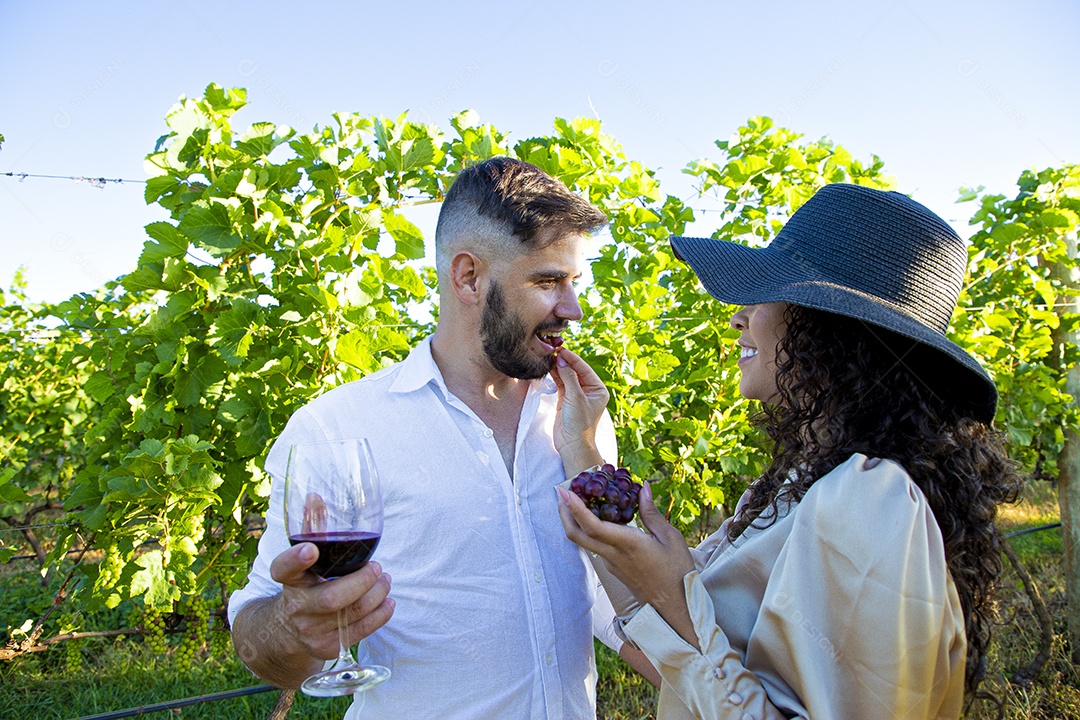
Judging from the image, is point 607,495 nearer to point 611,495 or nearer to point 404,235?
point 611,495

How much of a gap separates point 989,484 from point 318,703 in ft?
13.5

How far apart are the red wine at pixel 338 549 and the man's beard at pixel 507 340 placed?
85cm

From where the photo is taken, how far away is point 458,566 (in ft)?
5.75

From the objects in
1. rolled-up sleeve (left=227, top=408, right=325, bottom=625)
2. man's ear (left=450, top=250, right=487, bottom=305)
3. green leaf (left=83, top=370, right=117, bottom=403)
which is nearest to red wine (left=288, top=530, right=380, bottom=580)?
rolled-up sleeve (left=227, top=408, right=325, bottom=625)

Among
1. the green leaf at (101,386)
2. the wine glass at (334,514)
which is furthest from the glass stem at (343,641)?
the green leaf at (101,386)

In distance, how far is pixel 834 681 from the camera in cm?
129

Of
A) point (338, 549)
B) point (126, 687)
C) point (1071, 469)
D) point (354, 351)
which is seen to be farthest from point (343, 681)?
point (1071, 469)

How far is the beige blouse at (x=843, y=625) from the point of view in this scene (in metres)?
1.26

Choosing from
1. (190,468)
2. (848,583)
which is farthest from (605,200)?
(848,583)

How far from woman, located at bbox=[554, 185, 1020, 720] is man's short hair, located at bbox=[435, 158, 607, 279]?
0.48 meters

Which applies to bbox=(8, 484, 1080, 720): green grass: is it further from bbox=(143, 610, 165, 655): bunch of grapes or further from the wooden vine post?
bbox=(143, 610, 165, 655): bunch of grapes

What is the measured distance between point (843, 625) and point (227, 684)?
4494 millimetres

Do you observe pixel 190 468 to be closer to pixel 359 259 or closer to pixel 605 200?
pixel 359 259

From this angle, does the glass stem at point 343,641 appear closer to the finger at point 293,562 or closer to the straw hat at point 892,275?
the finger at point 293,562
